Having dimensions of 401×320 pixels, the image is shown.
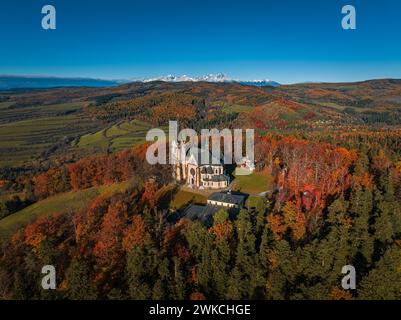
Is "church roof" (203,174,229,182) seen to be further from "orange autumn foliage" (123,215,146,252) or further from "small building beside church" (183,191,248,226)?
"orange autumn foliage" (123,215,146,252)

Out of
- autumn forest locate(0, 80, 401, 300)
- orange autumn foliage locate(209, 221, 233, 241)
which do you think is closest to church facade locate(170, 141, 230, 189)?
autumn forest locate(0, 80, 401, 300)

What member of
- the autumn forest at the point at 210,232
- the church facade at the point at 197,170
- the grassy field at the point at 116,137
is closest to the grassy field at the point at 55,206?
the autumn forest at the point at 210,232

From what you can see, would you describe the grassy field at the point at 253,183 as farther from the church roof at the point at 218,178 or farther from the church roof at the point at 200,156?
the church roof at the point at 200,156

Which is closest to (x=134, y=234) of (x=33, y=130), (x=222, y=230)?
(x=222, y=230)

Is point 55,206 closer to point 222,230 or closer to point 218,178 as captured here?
point 218,178

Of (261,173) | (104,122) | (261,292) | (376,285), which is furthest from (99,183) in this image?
(104,122)
